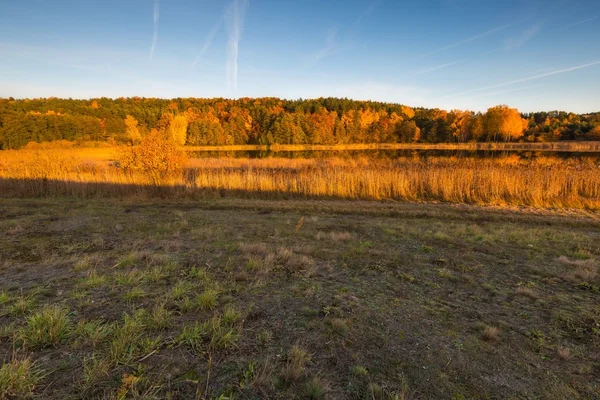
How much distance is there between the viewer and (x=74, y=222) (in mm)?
8938

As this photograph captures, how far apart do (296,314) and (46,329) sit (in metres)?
2.78

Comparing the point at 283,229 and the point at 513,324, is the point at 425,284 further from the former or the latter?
the point at 283,229

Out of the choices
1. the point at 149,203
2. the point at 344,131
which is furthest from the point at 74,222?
the point at 344,131

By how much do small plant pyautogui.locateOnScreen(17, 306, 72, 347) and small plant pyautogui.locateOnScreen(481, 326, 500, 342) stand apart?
15.3ft

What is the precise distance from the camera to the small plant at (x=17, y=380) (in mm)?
2385

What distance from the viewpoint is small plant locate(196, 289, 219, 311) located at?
13.0 ft

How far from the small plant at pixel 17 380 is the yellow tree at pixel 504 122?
311ft

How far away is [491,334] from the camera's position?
3521mm

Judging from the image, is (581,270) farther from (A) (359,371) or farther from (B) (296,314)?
(B) (296,314)

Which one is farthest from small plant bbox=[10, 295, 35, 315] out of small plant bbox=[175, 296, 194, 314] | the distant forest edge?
the distant forest edge

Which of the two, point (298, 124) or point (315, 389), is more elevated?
point (298, 124)

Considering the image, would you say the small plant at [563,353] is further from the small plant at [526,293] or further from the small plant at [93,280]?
the small plant at [93,280]

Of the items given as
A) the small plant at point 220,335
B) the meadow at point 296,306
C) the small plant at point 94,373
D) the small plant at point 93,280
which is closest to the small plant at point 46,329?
the meadow at point 296,306

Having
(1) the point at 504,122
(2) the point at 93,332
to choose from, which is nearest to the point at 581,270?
(2) the point at 93,332
